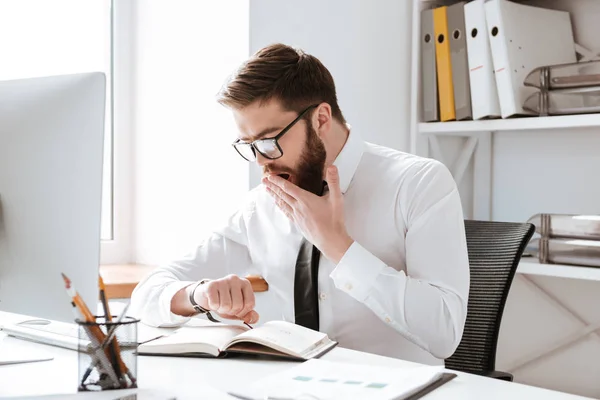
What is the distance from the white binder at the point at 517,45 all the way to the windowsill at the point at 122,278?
3.72 ft

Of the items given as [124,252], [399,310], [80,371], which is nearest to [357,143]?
[399,310]

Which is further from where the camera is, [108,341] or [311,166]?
[311,166]

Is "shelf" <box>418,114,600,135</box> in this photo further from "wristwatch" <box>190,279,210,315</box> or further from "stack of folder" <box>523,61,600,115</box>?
"wristwatch" <box>190,279,210,315</box>

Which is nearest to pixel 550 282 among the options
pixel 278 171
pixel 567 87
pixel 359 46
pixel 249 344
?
pixel 567 87

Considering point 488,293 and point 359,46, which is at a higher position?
point 359,46

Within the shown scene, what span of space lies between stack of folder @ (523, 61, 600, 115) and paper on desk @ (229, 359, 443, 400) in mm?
1249

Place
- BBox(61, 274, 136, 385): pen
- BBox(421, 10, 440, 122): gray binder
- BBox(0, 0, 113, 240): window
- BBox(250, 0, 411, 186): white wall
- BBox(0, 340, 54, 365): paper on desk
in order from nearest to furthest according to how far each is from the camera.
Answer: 1. BBox(61, 274, 136, 385): pen
2. BBox(0, 340, 54, 365): paper on desk
3. BBox(250, 0, 411, 186): white wall
4. BBox(0, 0, 113, 240): window
5. BBox(421, 10, 440, 122): gray binder

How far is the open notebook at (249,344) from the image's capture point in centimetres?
114

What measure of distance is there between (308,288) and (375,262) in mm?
254

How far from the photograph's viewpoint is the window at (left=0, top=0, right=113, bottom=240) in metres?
2.20

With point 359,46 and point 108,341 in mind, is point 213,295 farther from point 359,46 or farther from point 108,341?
point 359,46

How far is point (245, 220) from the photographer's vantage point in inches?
67.7

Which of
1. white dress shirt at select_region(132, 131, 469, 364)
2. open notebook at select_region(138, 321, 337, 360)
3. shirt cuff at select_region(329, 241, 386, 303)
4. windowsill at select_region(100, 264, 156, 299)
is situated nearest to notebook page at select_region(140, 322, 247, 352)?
open notebook at select_region(138, 321, 337, 360)

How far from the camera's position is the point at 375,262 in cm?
134
